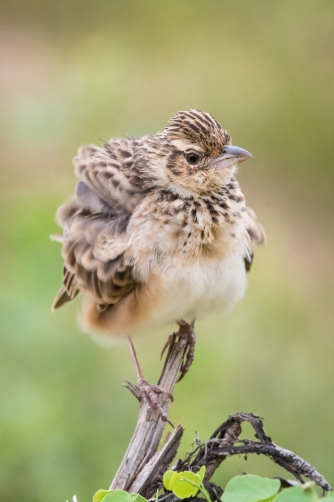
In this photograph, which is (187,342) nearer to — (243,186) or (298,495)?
(298,495)

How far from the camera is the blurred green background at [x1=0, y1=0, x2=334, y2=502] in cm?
386

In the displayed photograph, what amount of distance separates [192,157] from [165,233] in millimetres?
303

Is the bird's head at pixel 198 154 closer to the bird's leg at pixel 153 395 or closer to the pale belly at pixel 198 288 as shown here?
the pale belly at pixel 198 288

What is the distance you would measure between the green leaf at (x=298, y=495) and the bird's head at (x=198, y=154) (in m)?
1.75

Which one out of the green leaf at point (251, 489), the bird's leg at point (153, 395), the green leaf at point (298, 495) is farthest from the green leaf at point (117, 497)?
the bird's leg at point (153, 395)

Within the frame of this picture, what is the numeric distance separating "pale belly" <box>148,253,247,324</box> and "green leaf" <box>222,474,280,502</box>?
168 centimetres

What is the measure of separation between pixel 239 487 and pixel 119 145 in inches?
93.6

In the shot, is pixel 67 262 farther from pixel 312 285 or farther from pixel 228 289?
pixel 312 285

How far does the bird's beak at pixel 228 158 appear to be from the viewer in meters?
2.89

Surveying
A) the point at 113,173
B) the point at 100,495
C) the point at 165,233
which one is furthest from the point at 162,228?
the point at 100,495

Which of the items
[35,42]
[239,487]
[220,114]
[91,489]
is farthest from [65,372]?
[35,42]

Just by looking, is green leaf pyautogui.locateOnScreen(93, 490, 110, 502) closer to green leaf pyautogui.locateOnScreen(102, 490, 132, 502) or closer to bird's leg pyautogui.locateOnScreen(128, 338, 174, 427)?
green leaf pyautogui.locateOnScreen(102, 490, 132, 502)

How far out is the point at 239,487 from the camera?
136cm

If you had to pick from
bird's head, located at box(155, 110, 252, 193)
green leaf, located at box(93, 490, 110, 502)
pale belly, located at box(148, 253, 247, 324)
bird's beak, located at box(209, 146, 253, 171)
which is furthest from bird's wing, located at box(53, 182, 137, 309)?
green leaf, located at box(93, 490, 110, 502)
